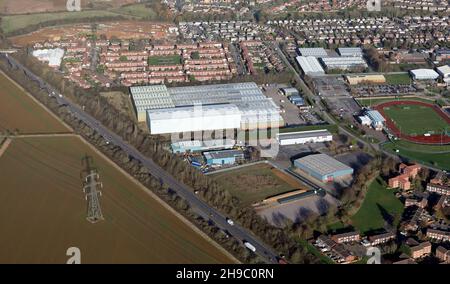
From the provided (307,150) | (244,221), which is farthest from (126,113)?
(244,221)

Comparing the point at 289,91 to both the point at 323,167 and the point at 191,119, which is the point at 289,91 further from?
the point at 323,167

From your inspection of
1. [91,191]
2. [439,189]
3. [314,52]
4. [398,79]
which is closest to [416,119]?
[398,79]

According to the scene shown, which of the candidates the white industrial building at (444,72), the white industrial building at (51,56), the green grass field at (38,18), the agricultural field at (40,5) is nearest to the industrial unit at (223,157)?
the white industrial building at (51,56)

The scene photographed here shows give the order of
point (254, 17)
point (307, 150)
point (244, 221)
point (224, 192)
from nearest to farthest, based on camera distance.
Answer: point (244, 221), point (224, 192), point (307, 150), point (254, 17)

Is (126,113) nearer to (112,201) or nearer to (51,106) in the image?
(51,106)

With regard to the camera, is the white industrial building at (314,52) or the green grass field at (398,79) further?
the white industrial building at (314,52)

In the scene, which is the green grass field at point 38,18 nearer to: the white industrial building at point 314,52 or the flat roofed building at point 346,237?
the white industrial building at point 314,52
